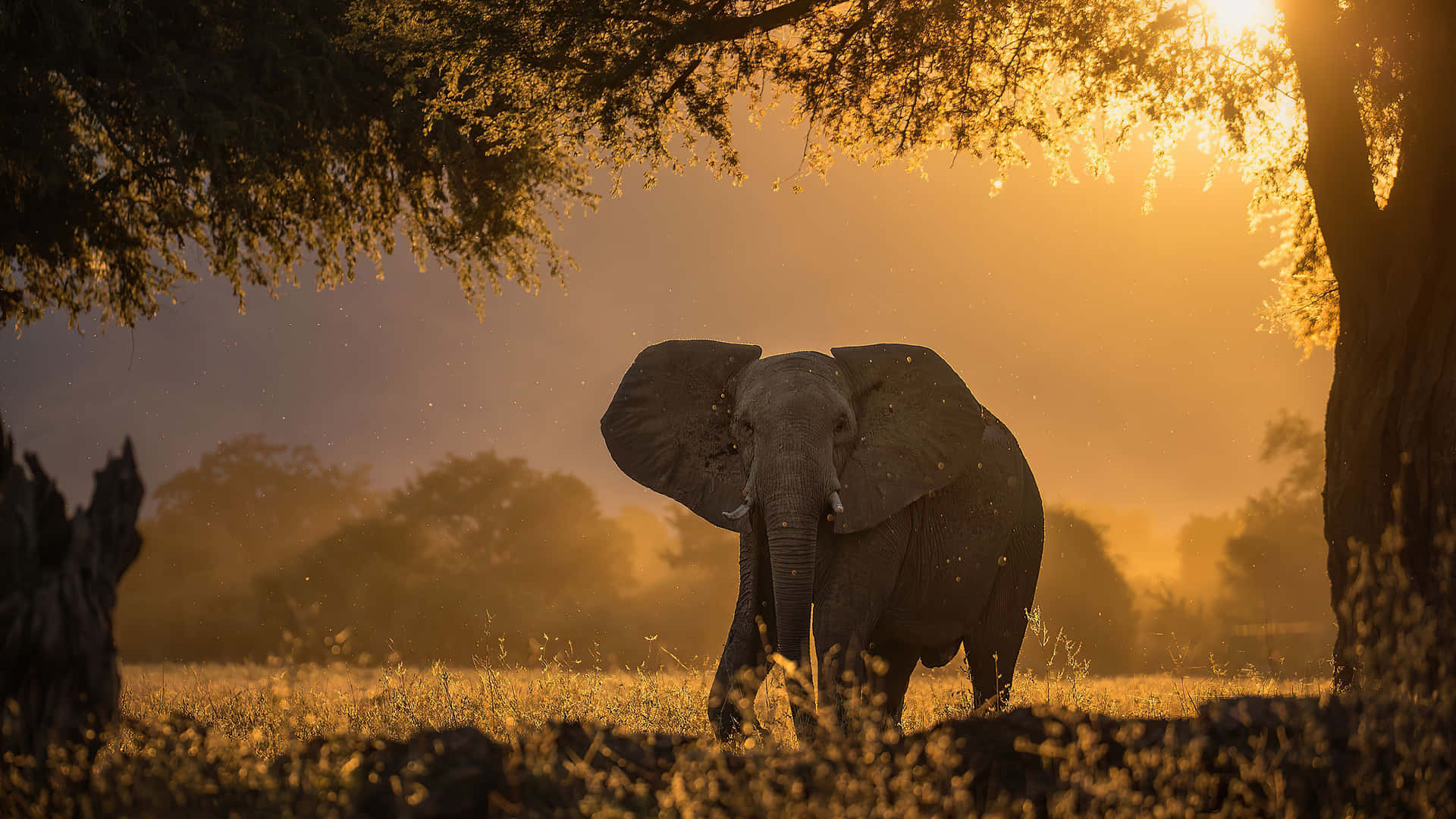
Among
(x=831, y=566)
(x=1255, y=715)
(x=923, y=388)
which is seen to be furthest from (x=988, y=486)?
(x=1255, y=715)

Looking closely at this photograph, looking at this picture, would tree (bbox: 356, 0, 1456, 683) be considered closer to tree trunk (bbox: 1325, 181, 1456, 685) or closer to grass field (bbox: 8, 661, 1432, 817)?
tree trunk (bbox: 1325, 181, 1456, 685)

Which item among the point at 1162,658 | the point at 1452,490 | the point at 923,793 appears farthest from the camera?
the point at 1162,658

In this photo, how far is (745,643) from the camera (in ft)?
24.5

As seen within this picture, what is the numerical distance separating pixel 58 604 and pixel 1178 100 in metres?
11.1

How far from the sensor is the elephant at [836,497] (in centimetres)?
739

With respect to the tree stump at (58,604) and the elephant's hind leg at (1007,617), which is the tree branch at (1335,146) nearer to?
the elephant's hind leg at (1007,617)

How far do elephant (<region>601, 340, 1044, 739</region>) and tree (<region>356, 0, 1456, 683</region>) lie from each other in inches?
117

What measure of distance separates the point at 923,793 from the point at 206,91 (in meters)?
12.3

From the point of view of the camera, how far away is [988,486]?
31.2 ft

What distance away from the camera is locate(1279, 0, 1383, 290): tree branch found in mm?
8344

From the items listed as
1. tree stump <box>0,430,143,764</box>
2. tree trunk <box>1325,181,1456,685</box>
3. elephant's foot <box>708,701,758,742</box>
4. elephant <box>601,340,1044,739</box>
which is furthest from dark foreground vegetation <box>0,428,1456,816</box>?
tree trunk <box>1325,181,1456,685</box>

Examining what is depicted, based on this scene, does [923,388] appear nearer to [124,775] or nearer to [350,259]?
[124,775]

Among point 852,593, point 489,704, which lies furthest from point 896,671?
point 489,704

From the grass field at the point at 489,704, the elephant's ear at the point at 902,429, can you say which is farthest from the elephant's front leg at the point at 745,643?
the elephant's ear at the point at 902,429
